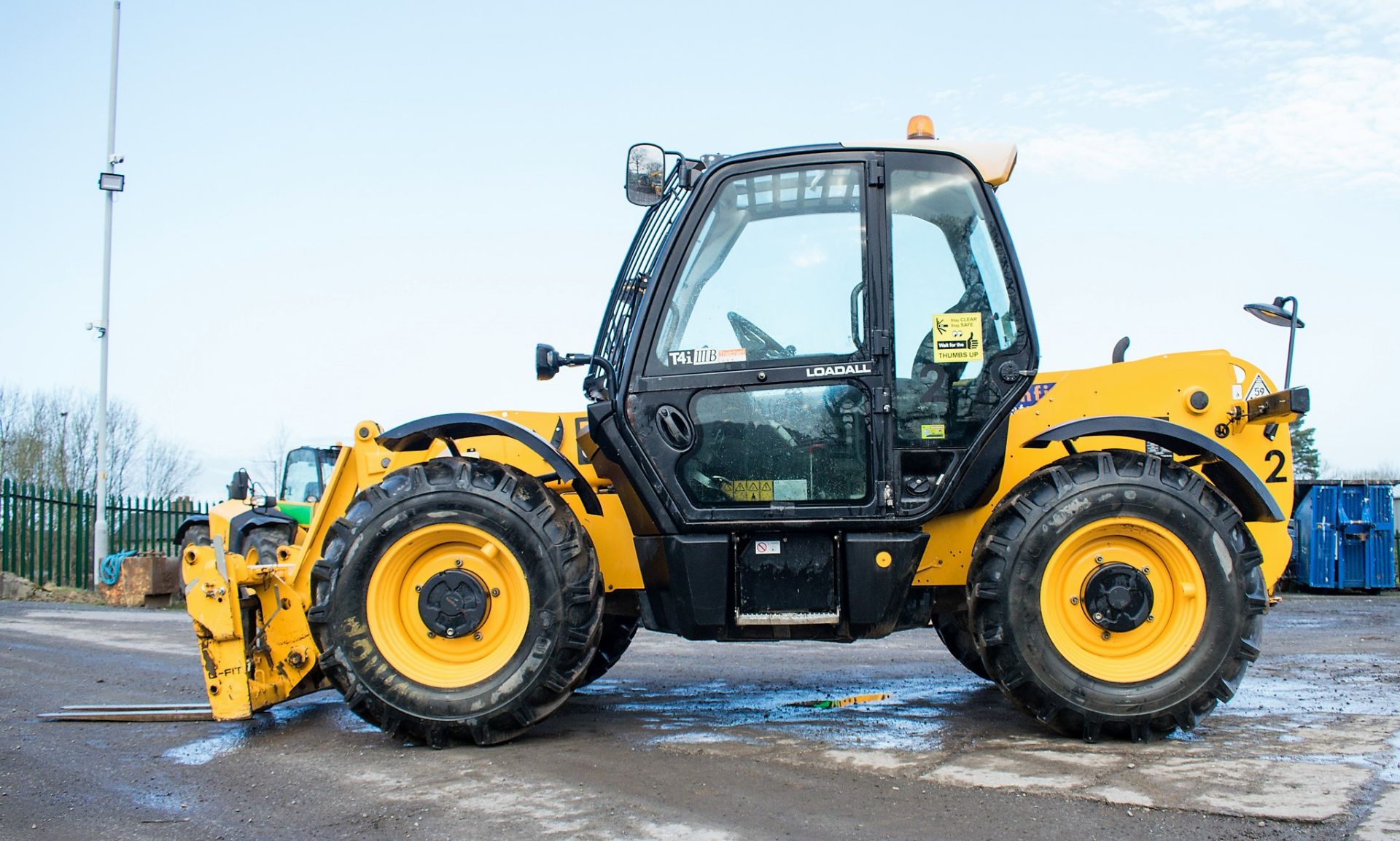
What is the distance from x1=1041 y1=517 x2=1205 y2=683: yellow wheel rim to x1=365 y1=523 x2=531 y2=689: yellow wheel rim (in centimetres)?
234

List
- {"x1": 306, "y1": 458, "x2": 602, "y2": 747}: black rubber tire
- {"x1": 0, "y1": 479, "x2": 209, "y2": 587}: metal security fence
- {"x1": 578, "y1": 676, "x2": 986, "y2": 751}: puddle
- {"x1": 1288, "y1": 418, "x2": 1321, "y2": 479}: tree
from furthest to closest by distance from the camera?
1. {"x1": 1288, "y1": 418, "x2": 1321, "y2": 479}: tree
2. {"x1": 0, "y1": 479, "x2": 209, "y2": 587}: metal security fence
3. {"x1": 578, "y1": 676, "x2": 986, "y2": 751}: puddle
4. {"x1": 306, "y1": 458, "x2": 602, "y2": 747}: black rubber tire

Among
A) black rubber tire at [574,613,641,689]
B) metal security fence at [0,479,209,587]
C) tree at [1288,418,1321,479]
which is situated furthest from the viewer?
tree at [1288,418,1321,479]

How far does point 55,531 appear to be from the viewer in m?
18.0

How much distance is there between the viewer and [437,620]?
4.85 metres

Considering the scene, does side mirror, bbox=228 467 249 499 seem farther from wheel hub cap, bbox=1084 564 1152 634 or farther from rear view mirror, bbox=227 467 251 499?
wheel hub cap, bbox=1084 564 1152 634

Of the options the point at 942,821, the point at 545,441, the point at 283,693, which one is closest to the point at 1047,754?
the point at 942,821

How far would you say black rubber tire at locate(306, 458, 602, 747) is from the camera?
473cm

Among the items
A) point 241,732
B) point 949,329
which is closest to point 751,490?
point 949,329

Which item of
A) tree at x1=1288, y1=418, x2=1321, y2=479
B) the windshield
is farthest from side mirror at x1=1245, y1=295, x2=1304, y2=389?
tree at x1=1288, y1=418, x2=1321, y2=479

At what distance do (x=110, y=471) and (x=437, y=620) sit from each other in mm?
38520

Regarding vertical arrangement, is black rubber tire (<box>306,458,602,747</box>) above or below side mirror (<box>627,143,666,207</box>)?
below

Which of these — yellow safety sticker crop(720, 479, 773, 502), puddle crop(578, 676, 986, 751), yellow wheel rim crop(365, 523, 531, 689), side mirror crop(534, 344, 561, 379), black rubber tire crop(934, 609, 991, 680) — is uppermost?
side mirror crop(534, 344, 561, 379)

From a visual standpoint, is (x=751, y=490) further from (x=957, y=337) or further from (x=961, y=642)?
(x=961, y=642)

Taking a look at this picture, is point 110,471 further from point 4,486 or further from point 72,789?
point 72,789
